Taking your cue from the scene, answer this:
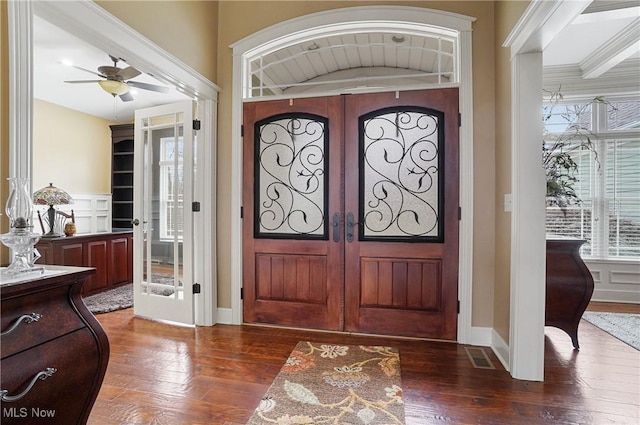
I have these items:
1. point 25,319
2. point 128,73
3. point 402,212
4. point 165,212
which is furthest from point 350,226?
point 128,73

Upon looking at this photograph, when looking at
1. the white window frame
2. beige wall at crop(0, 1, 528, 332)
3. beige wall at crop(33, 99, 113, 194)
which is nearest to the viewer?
beige wall at crop(0, 1, 528, 332)

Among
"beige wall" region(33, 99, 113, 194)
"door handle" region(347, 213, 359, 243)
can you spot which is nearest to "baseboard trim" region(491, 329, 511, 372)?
"door handle" region(347, 213, 359, 243)

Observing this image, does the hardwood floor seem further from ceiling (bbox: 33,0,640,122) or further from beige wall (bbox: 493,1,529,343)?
ceiling (bbox: 33,0,640,122)

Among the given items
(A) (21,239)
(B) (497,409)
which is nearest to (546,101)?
(B) (497,409)

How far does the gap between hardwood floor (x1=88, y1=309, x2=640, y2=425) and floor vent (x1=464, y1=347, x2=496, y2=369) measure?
4cm

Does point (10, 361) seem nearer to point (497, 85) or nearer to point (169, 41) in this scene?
point (169, 41)

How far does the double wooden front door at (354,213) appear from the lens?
9.01 ft

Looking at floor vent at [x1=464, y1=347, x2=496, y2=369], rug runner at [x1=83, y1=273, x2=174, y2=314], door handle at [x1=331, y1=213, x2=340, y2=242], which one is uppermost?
door handle at [x1=331, y1=213, x2=340, y2=242]

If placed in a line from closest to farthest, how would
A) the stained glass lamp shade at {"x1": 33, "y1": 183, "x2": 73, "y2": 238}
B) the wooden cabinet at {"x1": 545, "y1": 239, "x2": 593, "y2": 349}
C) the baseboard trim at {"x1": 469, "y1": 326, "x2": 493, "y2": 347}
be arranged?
the wooden cabinet at {"x1": 545, "y1": 239, "x2": 593, "y2": 349} → the baseboard trim at {"x1": 469, "y1": 326, "x2": 493, "y2": 347} → the stained glass lamp shade at {"x1": 33, "y1": 183, "x2": 73, "y2": 238}

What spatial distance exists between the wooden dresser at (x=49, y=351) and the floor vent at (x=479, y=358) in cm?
233

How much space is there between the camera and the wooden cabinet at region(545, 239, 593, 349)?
2.52 m

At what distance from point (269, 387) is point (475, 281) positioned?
184 centimetres

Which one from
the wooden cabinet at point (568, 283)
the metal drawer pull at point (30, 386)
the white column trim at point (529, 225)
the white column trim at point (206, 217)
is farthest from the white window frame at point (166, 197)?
the wooden cabinet at point (568, 283)

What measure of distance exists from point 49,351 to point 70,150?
18.0ft
